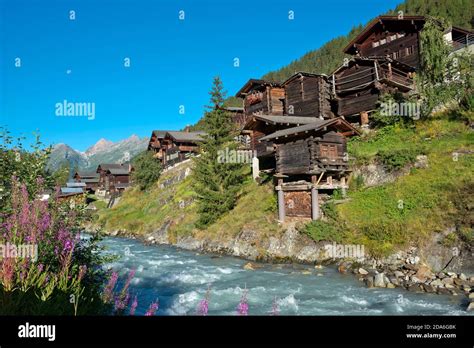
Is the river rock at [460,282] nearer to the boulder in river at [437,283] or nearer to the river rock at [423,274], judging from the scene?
the boulder in river at [437,283]

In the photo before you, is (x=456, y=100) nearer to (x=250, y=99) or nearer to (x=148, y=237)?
(x=250, y=99)

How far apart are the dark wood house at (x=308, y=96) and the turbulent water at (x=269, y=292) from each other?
918 inches

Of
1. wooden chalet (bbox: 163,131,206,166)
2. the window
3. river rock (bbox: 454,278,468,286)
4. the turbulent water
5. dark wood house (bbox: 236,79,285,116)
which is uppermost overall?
dark wood house (bbox: 236,79,285,116)

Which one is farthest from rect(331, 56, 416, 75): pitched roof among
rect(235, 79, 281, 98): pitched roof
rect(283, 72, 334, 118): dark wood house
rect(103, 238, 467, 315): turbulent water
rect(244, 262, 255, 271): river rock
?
rect(244, 262, 255, 271): river rock

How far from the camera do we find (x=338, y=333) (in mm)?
3320

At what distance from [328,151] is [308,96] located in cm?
1756

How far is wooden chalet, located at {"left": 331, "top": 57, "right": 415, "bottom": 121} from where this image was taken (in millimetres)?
34594

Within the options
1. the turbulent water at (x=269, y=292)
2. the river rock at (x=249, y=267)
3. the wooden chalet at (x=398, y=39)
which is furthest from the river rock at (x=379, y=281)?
the wooden chalet at (x=398, y=39)

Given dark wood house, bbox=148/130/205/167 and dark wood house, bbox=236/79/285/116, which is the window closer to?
dark wood house, bbox=236/79/285/116

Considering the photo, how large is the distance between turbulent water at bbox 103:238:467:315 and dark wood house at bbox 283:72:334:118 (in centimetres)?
2331

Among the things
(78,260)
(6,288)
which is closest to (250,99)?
(78,260)

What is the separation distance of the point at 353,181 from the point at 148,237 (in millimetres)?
24325

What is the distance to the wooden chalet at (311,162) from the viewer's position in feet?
81.1

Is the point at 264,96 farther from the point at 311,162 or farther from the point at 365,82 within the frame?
the point at 311,162
